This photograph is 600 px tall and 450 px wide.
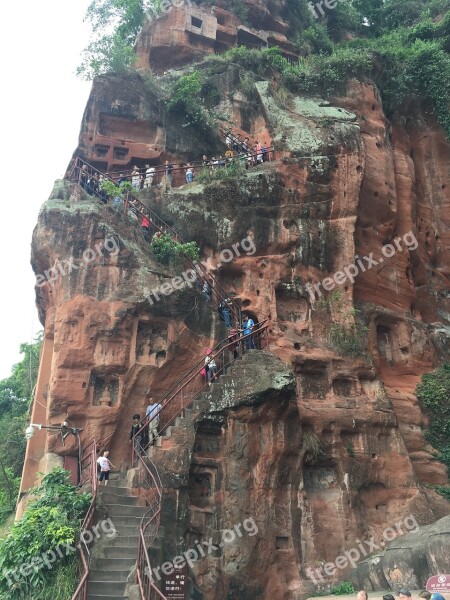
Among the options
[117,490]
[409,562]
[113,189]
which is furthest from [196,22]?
[409,562]

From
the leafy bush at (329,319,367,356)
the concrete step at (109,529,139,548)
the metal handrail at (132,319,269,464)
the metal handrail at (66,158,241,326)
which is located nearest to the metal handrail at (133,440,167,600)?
the concrete step at (109,529,139,548)

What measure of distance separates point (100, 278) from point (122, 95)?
10.4 meters

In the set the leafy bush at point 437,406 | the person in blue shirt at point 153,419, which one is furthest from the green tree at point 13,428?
the leafy bush at point 437,406

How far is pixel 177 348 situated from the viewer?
50.5 ft

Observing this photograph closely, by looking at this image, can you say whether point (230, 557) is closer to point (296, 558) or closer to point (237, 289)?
point (296, 558)

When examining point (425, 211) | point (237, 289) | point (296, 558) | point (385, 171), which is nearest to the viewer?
point (296, 558)

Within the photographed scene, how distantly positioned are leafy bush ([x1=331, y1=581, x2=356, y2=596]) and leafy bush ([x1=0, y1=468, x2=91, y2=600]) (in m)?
6.49

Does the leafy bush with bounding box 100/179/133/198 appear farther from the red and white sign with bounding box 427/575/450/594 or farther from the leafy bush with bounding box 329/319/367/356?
the red and white sign with bounding box 427/575/450/594

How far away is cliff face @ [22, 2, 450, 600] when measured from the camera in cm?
1280

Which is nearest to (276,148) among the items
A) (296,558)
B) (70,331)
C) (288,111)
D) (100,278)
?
(288,111)

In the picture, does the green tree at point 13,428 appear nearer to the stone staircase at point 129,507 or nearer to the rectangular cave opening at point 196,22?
the stone staircase at point 129,507

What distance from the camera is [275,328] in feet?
55.1

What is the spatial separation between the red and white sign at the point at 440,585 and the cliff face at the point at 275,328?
11.0 feet
